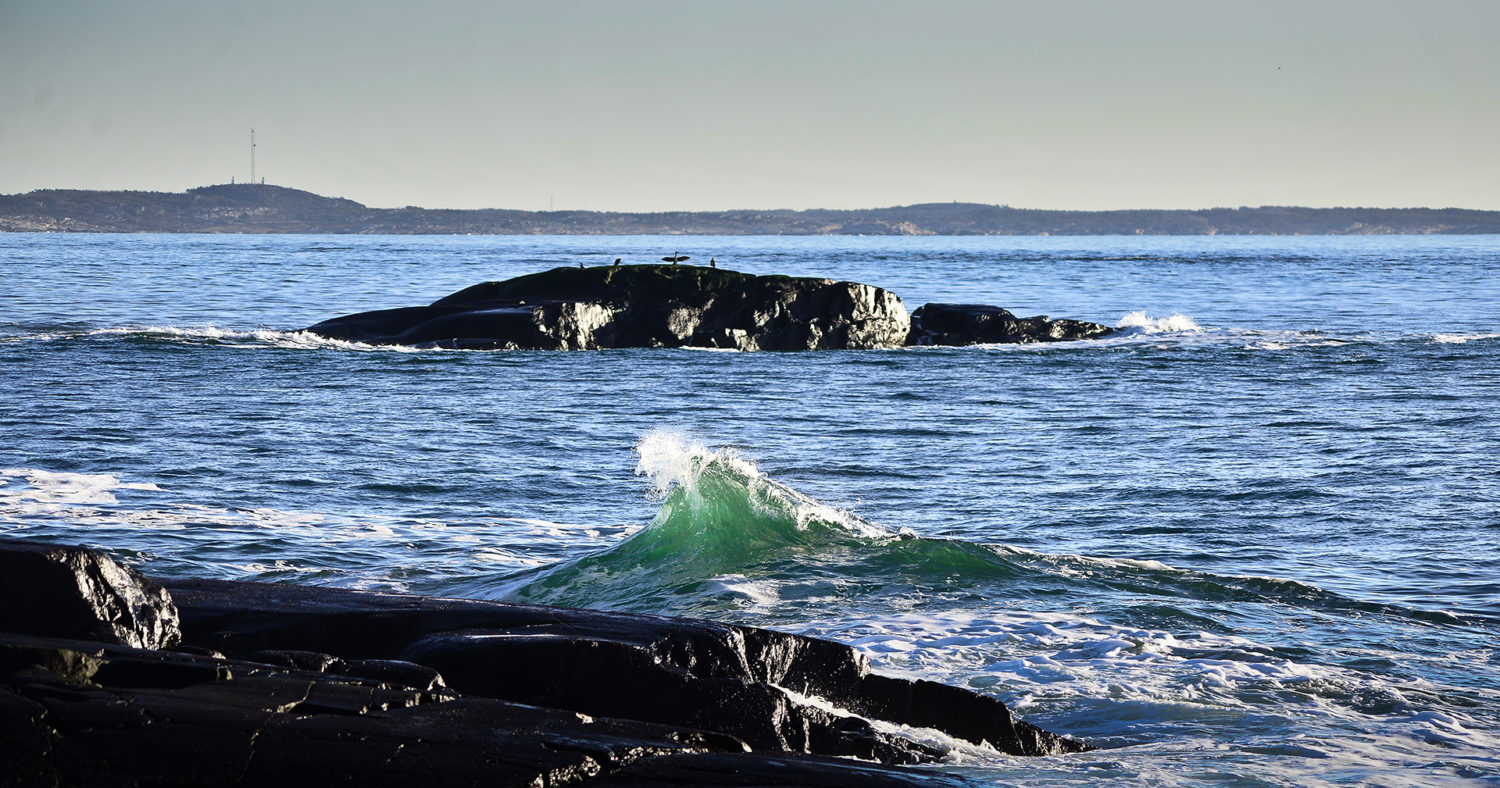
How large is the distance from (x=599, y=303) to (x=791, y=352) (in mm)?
6473

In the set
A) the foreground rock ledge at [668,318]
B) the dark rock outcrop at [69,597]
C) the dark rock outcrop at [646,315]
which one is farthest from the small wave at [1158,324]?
the dark rock outcrop at [69,597]

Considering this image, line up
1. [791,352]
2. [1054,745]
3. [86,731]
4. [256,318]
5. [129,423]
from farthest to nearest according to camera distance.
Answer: [256,318]
[791,352]
[129,423]
[1054,745]
[86,731]

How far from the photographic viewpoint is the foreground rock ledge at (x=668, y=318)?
41.4 m

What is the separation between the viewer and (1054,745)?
27.6ft

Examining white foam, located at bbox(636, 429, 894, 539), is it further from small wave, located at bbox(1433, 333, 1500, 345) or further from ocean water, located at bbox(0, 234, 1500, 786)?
small wave, located at bbox(1433, 333, 1500, 345)

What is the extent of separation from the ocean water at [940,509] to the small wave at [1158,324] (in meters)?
12.6

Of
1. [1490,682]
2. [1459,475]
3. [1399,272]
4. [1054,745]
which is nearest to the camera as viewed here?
[1054,745]

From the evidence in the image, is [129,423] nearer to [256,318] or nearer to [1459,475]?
[1459,475]

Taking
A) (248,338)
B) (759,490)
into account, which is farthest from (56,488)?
(248,338)

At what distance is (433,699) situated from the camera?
A: 6691 mm

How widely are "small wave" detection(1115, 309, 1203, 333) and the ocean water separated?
495 inches

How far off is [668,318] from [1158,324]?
2075 centimetres

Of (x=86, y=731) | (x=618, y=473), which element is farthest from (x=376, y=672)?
(x=618, y=473)

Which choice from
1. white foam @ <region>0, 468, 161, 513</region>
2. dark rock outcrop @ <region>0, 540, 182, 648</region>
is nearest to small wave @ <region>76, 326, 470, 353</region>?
white foam @ <region>0, 468, 161, 513</region>
